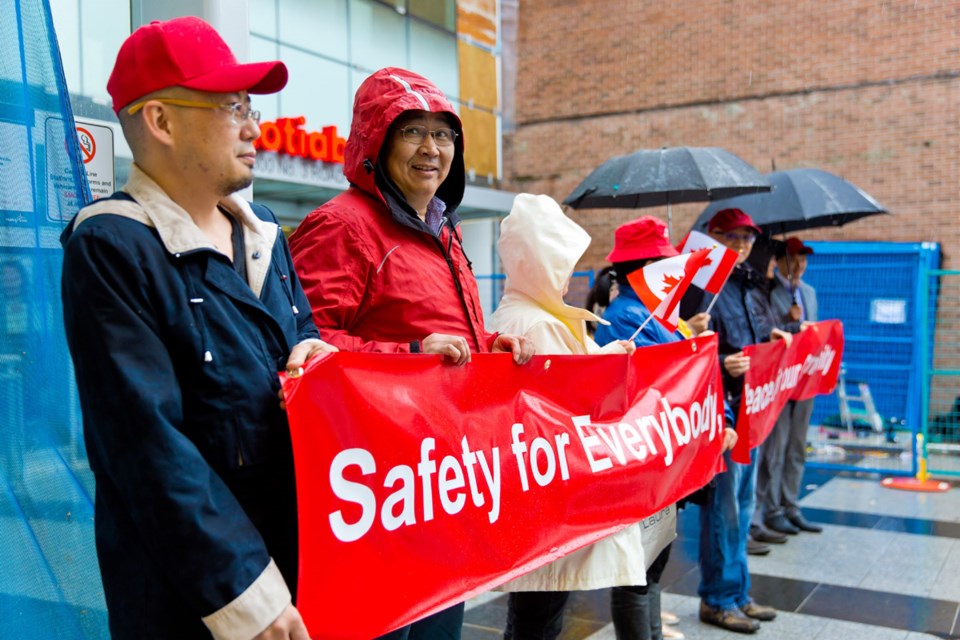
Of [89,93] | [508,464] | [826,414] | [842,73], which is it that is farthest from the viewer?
[842,73]

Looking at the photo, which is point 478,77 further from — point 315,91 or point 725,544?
point 725,544

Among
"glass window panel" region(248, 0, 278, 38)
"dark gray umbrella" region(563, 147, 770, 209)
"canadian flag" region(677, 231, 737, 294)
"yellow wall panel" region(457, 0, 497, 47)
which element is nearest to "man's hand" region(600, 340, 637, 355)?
"canadian flag" region(677, 231, 737, 294)

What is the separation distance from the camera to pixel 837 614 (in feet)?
17.0

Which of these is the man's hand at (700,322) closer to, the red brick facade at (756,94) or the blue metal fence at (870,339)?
the blue metal fence at (870,339)

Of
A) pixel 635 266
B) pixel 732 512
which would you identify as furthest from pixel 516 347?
pixel 732 512

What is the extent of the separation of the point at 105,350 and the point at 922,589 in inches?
214

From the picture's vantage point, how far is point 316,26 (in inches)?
555

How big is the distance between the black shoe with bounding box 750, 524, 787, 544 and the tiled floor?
0.06 m

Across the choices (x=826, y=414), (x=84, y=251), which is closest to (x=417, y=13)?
(x=826, y=414)

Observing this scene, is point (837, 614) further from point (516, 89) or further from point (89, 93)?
point (516, 89)

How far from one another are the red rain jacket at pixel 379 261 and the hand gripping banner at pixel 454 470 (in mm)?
188

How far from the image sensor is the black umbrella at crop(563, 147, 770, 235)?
6.21m

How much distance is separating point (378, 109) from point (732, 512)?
3.06m

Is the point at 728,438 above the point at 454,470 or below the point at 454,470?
below
